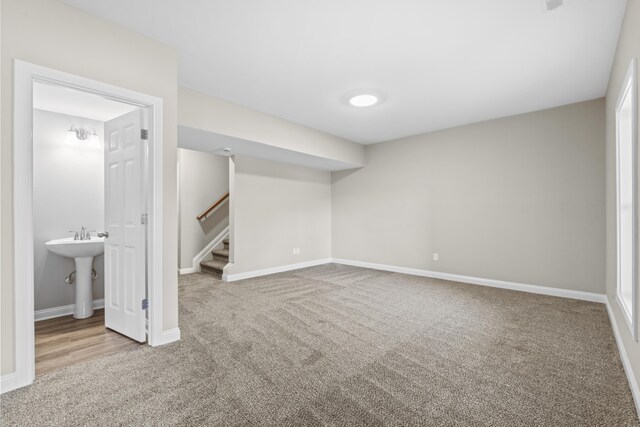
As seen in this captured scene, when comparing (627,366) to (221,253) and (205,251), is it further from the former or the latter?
(205,251)

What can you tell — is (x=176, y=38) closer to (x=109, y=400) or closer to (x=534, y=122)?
(x=109, y=400)

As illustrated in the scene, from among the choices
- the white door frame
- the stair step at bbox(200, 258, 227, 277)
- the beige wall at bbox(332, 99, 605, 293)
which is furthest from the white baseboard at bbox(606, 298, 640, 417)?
the stair step at bbox(200, 258, 227, 277)

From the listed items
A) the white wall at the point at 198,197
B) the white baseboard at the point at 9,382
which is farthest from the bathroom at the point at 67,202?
the white wall at the point at 198,197

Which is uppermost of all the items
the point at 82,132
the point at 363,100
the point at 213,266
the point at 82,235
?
the point at 363,100

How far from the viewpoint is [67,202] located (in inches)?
135

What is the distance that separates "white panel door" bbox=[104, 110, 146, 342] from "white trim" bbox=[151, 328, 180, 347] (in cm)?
15

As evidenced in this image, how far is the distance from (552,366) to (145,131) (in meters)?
3.75

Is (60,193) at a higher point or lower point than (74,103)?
lower

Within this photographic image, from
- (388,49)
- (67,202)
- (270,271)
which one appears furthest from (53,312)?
(388,49)

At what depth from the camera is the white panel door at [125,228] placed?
2523 mm

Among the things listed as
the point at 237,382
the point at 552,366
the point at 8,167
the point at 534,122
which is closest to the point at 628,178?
the point at 552,366

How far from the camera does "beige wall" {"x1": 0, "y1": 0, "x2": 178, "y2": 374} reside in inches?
71.6

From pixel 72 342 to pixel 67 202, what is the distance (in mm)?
1735

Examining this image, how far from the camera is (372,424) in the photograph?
1.55 m
